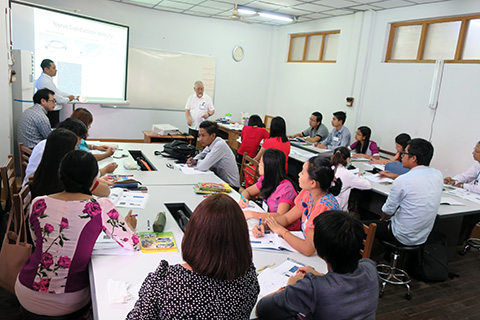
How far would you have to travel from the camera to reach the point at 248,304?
1.27m

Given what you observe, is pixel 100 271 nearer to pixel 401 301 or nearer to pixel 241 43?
pixel 401 301

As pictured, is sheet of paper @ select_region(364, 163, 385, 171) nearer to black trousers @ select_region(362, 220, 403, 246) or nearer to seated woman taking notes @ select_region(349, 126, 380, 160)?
seated woman taking notes @ select_region(349, 126, 380, 160)

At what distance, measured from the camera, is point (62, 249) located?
1.73 m

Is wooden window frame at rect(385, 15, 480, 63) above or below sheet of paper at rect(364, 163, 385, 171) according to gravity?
above

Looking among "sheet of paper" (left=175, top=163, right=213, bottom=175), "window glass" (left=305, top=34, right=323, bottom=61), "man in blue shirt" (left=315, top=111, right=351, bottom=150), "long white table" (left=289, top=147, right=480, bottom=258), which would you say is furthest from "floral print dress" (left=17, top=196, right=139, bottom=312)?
"window glass" (left=305, top=34, right=323, bottom=61)

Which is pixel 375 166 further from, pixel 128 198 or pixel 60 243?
pixel 60 243

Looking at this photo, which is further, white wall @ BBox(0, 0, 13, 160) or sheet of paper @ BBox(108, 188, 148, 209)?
white wall @ BBox(0, 0, 13, 160)

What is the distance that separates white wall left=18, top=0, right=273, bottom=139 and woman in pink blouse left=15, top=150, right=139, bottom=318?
19.7 feet

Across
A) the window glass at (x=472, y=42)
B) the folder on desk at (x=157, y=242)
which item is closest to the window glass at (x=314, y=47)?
the window glass at (x=472, y=42)

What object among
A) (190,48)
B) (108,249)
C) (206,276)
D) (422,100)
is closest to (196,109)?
(190,48)

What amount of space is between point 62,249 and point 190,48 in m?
7.12

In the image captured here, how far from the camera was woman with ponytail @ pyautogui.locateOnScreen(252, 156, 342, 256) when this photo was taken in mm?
2191

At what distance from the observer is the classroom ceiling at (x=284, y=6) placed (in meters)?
5.72

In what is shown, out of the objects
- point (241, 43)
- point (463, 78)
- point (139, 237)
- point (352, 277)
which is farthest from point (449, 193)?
point (241, 43)
